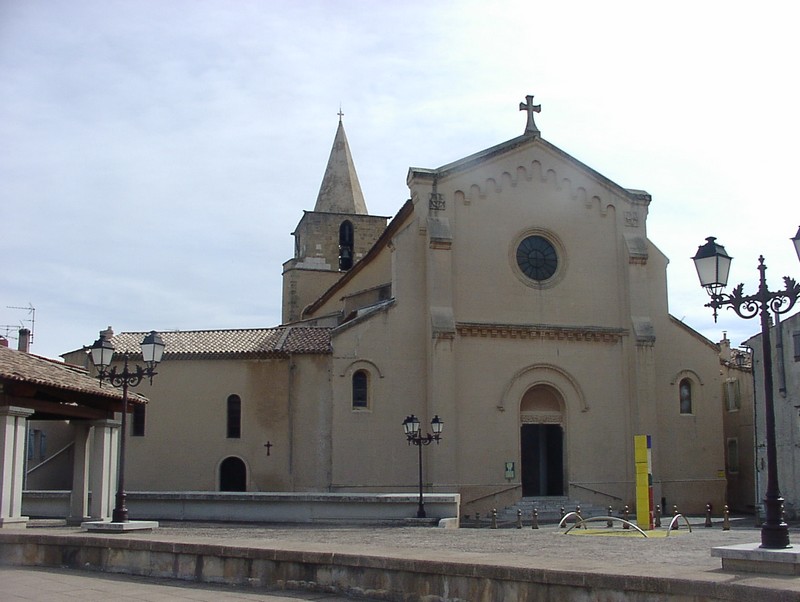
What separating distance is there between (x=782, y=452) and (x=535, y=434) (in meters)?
8.58

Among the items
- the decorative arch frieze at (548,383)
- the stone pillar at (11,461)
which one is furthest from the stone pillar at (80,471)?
the decorative arch frieze at (548,383)

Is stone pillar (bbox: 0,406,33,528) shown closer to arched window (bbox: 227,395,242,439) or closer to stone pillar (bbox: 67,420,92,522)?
stone pillar (bbox: 67,420,92,522)

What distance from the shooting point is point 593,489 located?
31.6 m

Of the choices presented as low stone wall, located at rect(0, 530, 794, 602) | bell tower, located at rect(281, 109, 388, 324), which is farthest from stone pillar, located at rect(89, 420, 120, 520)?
bell tower, located at rect(281, 109, 388, 324)

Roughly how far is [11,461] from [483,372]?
58.1ft

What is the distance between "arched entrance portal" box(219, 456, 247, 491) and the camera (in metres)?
30.7

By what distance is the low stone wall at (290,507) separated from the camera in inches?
896

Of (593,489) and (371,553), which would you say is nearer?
(371,553)

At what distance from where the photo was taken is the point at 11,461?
1725 centimetres

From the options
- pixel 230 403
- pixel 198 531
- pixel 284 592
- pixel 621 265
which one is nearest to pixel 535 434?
pixel 621 265

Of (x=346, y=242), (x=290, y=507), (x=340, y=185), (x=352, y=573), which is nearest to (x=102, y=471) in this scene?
(x=290, y=507)

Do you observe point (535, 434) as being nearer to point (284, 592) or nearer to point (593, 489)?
point (593, 489)

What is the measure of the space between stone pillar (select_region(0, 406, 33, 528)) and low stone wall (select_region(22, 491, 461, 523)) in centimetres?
682

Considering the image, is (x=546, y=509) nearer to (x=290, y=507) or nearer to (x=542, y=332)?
(x=542, y=332)
